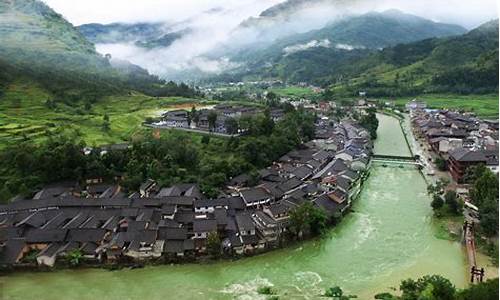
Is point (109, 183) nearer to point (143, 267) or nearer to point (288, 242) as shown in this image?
point (143, 267)

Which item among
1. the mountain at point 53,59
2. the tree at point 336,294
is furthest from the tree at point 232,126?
the tree at point 336,294

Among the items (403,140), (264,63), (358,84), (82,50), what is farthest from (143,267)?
(264,63)

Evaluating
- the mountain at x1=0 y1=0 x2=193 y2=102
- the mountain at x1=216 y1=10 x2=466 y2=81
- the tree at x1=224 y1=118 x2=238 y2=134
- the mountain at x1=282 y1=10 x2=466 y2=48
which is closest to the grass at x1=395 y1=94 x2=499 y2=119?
the tree at x1=224 y1=118 x2=238 y2=134

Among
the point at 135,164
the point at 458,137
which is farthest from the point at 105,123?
the point at 458,137

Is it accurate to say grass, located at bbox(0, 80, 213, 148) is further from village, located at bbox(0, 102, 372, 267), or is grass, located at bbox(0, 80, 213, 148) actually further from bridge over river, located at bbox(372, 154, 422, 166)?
bridge over river, located at bbox(372, 154, 422, 166)

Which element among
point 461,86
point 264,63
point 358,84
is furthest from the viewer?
point 264,63

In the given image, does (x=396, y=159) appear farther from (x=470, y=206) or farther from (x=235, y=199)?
(x=235, y=199)
